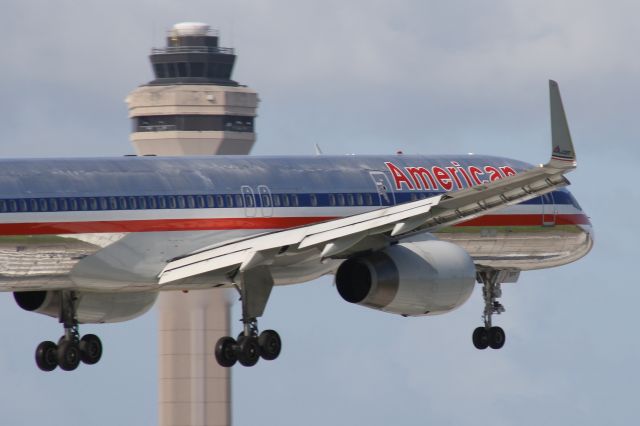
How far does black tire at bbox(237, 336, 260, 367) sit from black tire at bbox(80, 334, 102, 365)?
4958 mm

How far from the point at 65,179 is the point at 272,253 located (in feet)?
18.0

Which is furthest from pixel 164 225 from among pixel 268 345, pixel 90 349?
pixel 90 349

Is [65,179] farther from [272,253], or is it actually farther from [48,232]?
[272,253]

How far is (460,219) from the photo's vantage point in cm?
5138

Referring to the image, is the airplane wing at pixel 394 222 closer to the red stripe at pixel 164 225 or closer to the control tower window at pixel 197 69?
the red stripe at pixel 164 225

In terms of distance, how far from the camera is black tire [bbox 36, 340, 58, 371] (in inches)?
2285

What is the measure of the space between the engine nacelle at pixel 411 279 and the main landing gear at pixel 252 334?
2.08 meters

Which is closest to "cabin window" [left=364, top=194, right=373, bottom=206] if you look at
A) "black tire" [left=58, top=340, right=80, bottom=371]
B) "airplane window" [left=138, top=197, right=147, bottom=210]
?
"airplane window" [left=138, top=197, right=147, bottom=210]

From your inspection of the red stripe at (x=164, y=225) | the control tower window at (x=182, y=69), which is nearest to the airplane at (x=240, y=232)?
the red stripe at (x=164, y=225)

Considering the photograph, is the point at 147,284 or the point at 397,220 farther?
the point at 147,284

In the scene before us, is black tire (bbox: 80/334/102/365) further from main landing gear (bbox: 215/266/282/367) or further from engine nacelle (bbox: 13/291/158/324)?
main landing gear (bbox: 215/266/282/367)

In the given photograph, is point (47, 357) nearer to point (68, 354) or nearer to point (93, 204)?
point (68, 354)

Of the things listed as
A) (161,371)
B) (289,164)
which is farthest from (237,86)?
(289,164)

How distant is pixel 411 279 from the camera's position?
5384 cm
